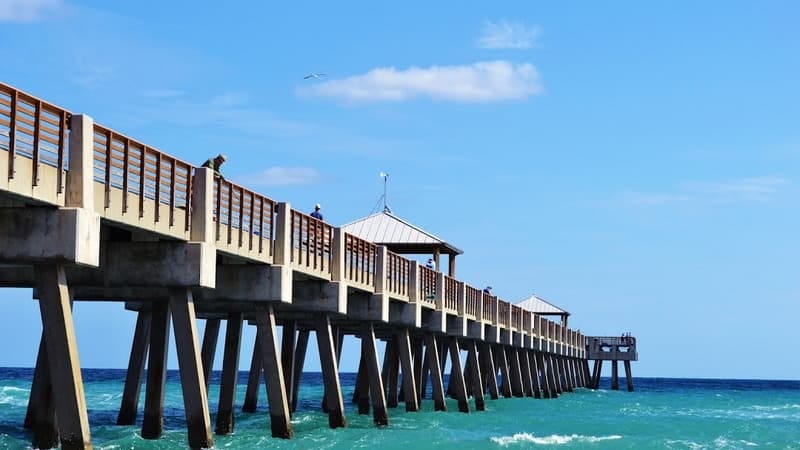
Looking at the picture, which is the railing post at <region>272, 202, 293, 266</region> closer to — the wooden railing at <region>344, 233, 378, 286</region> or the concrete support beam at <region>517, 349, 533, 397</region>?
the wooden railing at <region>344, 233, 378, 286</region>

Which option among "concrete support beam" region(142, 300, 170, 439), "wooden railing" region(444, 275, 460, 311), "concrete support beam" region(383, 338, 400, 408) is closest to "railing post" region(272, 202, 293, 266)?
"concrete support beam" region(142, 300, 170, 439)

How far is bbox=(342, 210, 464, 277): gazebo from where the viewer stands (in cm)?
4266

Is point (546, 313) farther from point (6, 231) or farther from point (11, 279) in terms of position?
point (6, 231)

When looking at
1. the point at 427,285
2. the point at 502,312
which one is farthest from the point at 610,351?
the point at 427,285

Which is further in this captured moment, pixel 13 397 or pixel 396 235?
pixel 13 397

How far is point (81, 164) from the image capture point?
1677 centimetres

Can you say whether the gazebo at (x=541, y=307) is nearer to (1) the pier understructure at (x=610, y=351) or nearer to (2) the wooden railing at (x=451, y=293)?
(1) the pier understructure at (x=610, y=351)

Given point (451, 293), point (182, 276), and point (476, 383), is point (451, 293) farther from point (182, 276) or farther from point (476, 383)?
point (182, 276)

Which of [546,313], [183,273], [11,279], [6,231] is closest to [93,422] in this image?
[11,279]

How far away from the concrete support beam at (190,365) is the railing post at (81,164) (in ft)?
15.0

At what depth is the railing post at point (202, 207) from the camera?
21.0 metres

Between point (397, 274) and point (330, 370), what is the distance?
5401mm

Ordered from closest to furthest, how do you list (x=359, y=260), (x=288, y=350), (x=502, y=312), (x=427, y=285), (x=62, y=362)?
(x=62, y=362) < (x=359, y=260) < (x=288, y=350) < (x=427, y=285) < (x=502, y=312)

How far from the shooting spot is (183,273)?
20703 mm
